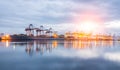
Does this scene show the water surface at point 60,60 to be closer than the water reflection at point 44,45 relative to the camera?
Yes

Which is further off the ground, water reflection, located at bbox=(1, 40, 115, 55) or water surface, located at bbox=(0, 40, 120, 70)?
water surface, located at bbox=(0, 40, 120, 70)

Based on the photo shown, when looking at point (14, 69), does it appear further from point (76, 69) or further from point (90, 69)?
point (90, 69)

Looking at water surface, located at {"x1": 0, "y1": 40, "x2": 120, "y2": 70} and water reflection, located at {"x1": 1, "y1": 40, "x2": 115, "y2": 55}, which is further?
water reflection, located at {"x1": 1, "y1": 40, "x2": 115, "y2": 55}

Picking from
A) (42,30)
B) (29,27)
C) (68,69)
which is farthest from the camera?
(42,30)

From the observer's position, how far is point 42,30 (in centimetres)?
18850

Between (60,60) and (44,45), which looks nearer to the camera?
(60,60)

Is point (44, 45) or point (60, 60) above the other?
point (60, 60)

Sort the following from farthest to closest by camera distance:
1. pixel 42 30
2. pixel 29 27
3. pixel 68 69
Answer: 1. pixel 42 30
2. pixel 29 27
3. pixel 68 69

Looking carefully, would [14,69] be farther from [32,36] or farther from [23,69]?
[32,36]

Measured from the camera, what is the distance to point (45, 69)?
1834cm

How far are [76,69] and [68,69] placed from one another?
2.26 feet

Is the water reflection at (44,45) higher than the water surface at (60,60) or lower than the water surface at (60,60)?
lower

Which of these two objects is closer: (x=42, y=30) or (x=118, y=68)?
(x=118, y=68)

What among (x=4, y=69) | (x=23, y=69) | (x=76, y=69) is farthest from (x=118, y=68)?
(x=4, y=69)
